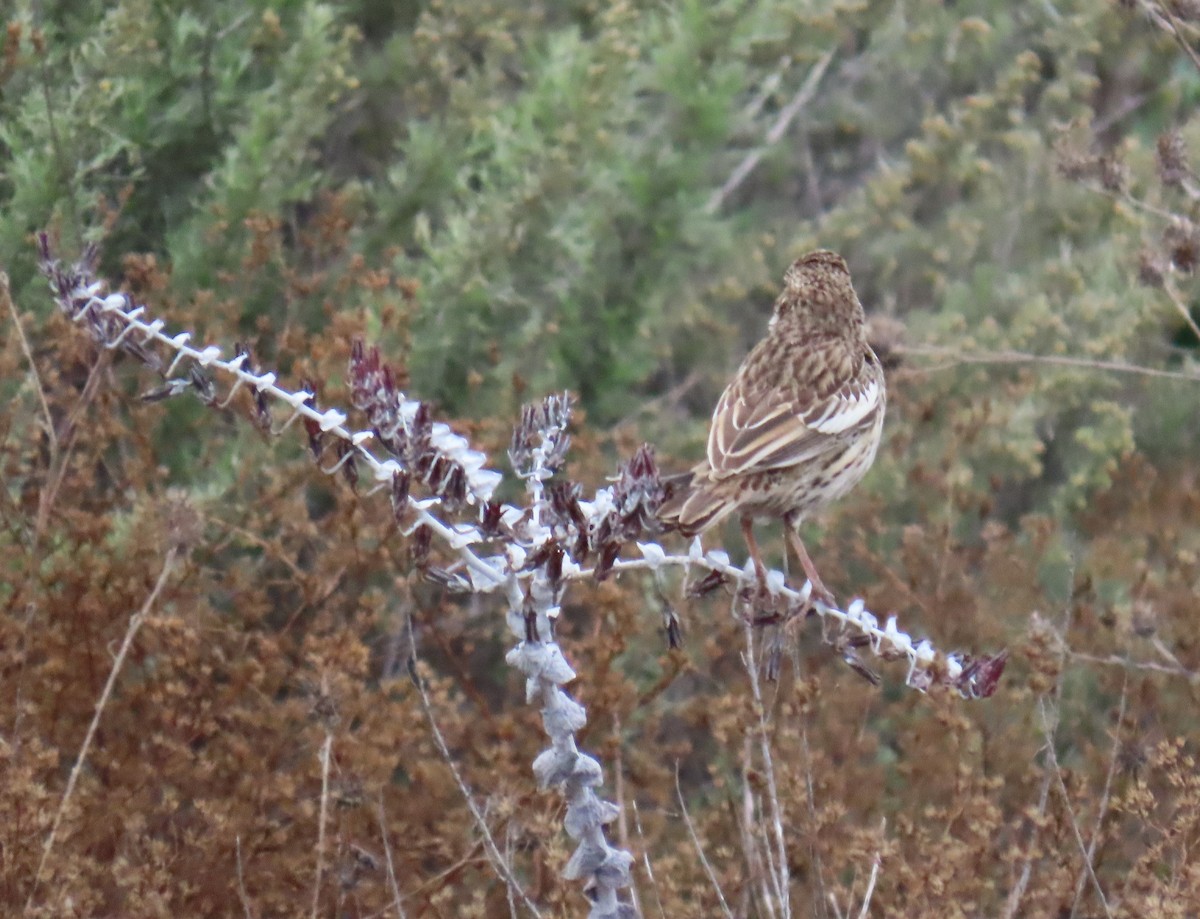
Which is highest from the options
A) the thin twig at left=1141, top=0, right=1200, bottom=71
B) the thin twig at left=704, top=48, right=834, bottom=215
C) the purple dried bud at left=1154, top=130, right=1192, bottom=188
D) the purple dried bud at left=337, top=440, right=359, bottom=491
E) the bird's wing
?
the purple dried bud at left=337, top=440, right=359, bottom=491

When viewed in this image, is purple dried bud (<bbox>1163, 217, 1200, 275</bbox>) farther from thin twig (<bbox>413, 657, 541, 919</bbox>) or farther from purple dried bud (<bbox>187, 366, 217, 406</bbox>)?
purple dried bud (<bbox>187, 366, 217, 406</bbox>)

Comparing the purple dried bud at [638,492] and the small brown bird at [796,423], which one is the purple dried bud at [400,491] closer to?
the purple dried bud at [638,492]

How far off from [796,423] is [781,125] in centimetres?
448

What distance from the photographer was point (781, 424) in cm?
519

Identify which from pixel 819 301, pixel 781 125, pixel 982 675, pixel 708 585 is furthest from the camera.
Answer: pixel 781 125

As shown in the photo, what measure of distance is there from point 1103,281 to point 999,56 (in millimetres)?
1959

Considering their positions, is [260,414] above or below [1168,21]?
above

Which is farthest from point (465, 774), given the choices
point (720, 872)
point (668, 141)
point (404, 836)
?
point (668, 141)

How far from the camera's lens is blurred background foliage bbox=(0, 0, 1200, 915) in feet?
21.9

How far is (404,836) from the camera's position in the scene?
578 centimetres

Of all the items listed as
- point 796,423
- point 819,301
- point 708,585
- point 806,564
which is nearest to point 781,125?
point 819,301

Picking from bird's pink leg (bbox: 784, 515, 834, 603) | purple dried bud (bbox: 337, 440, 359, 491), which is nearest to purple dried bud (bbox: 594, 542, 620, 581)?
purple dried bud (bbox: 337, 440, 359, 491)

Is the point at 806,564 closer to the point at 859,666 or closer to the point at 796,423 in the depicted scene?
the point at 796,423

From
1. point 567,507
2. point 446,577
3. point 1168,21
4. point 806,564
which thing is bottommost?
point 806,564
